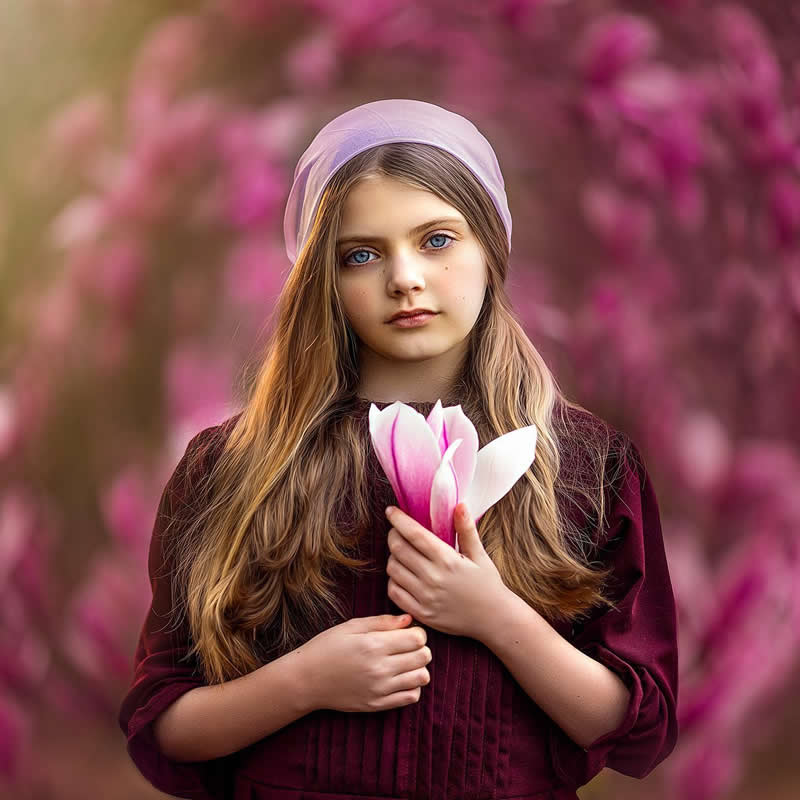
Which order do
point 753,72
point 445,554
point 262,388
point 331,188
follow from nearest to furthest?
point 445,554
point 331,188
point 262,388
point 753,72

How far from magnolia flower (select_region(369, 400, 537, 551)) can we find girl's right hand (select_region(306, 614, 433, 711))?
110 millimetres

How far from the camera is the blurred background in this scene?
1.91m

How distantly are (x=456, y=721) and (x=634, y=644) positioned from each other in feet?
0.67

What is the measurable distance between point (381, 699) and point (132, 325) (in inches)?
36.0

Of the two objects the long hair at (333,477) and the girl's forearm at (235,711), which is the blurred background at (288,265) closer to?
the long hair at (333,477)

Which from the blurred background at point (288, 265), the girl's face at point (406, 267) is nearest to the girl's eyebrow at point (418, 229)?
the girl's face at point (406, 267)

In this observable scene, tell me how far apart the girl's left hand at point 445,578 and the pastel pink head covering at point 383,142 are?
358 mm

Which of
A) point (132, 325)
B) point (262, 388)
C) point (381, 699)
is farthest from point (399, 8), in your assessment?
point (381, 699)

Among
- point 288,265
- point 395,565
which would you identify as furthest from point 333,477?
point 288,265

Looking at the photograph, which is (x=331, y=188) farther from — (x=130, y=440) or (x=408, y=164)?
(x=130, y=440)

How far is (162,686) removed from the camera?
1364mm

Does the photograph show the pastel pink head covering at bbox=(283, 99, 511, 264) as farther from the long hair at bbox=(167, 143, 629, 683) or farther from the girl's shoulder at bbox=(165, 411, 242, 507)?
the girl's shoulder at bbox=(165, 411, 242, 507)

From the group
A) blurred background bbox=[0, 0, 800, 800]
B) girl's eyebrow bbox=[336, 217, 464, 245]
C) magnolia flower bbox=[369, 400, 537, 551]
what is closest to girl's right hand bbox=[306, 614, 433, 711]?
magnolia flower bbox=[369, 400, 537, 551]

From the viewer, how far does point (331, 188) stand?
4.41 ft
